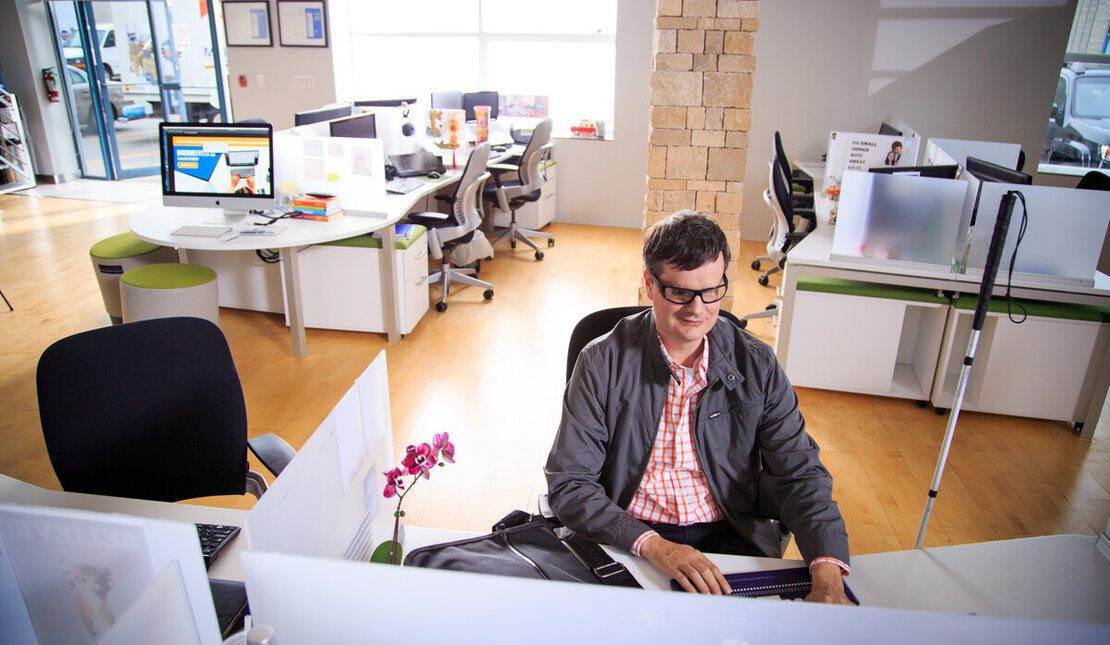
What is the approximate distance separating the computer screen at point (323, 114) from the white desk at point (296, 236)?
0.79 metres

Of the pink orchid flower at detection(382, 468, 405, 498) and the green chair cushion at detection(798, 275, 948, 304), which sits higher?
the pink orchid flower at detection(382, 468, 405, 498)

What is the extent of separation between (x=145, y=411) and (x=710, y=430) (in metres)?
1.32

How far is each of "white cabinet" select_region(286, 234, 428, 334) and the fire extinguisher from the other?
17.3 ft

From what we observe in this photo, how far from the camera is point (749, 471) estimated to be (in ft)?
5.12

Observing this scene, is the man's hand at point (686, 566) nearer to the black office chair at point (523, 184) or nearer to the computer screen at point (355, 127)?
the computer screen at point (355, 127)

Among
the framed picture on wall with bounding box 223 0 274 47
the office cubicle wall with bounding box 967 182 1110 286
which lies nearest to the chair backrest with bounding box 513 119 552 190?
the office cubicle wall with bounding box 967 182 1110 286

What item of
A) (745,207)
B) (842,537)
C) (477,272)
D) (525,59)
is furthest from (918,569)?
(525,59)

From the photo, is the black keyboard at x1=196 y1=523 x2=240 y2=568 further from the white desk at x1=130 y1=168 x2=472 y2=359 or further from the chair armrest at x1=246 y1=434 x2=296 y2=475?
the white desk at x1=130 y1=168 x2=472 y2=359

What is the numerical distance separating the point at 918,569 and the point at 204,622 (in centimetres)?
118

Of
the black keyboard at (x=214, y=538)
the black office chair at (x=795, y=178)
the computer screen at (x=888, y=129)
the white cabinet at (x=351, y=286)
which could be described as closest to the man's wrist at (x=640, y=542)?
the black keyboard at (x=214, y=538)

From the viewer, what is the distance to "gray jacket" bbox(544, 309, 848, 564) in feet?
4.93

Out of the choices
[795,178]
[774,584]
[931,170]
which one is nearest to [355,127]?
[931,170]

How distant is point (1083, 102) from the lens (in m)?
5.45

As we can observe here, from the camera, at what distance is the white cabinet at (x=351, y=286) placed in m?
3.78
